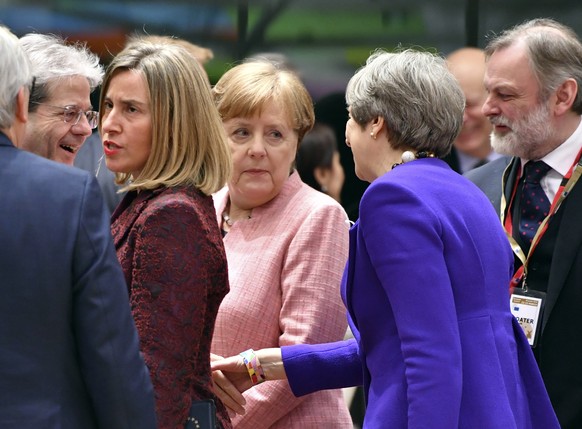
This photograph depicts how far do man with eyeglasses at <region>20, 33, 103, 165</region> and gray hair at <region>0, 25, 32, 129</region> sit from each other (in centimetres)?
83

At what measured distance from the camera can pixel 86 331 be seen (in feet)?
8.02

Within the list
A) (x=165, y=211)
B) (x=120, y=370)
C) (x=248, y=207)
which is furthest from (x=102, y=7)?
(x=120, y=370)

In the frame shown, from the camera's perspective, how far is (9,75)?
2492 millimetres

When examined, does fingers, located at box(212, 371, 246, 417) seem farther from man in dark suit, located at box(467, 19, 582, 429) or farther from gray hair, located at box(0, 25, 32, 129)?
gray hair, located at box(0, 25, 32, 129)

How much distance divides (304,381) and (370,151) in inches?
27.6

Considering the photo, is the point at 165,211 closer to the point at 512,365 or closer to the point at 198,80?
the point at 198,80

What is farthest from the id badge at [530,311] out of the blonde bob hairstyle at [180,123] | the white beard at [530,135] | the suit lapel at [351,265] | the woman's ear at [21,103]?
the woman's ear at [21,103]

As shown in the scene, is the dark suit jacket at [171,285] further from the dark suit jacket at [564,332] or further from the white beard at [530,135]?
the white beard at [530,135]

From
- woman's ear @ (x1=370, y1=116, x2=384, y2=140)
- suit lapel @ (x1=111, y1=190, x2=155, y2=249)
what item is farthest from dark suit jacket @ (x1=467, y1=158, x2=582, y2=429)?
suit lapel @ (x1=111, y1=190, x2=155, y2=249)

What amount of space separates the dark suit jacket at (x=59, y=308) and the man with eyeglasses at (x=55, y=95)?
0.91m

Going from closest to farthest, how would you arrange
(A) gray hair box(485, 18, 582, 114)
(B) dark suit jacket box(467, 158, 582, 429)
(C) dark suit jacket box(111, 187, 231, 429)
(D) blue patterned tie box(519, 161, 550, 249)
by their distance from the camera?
1. (C) dark suit jacket box(111, 187, 231, 429)
2. (B) dark suit jacket box(467, 158, 582, 429)
3. (D) blue patterned tie box(519, 161, 550, 249)
4. (A) gray hair box(485, 18, 582, 114)

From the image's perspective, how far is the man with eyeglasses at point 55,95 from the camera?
3.37m

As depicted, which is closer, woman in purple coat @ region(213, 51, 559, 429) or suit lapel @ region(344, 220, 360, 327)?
woman in purple coat @ region(213, 51, 559, 429)

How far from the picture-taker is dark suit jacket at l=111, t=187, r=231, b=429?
8.77ft
